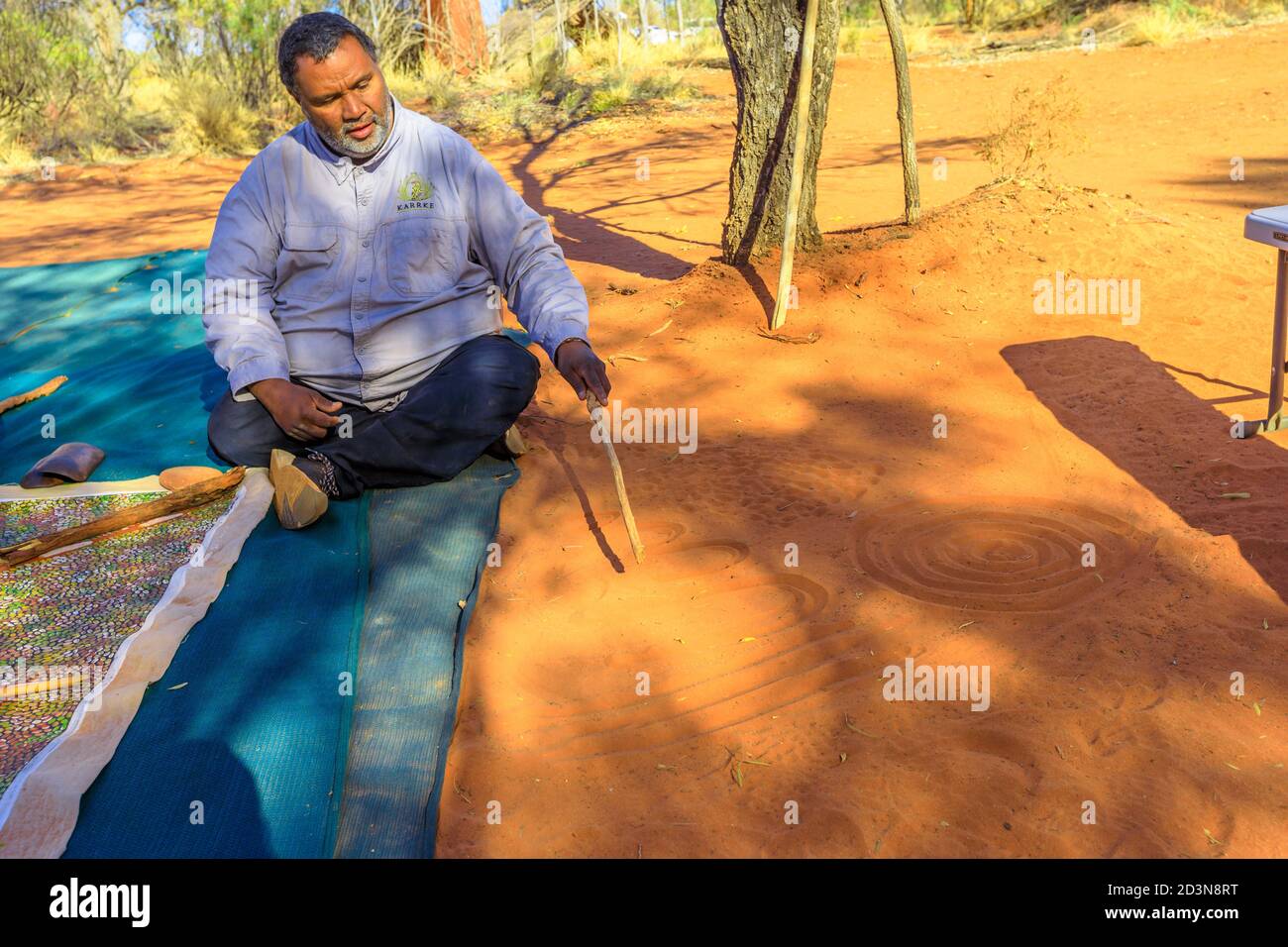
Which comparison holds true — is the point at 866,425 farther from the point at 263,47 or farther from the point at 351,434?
the point at 263,47

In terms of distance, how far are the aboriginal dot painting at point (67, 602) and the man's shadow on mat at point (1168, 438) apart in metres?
2.67

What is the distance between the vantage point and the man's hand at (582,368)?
9.43 ft

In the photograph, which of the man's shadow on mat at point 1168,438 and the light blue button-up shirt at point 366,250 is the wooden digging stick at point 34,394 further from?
the man's shadow on mat at point 1168,438

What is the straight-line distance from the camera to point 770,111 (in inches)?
185

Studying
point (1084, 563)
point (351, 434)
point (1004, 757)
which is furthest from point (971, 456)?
point (351, 434)

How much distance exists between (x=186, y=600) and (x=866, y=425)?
2.14 meters

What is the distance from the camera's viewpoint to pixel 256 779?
6.89ft

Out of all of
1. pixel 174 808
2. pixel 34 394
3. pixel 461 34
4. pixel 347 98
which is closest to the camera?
pixel 174 808

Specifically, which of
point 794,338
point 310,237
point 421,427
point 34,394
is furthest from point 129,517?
point 794,338

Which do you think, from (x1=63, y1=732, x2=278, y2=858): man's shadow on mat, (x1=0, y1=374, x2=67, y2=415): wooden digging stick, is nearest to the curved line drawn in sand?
(x1=63, y1=732, x2=278, y2=858): man's shadow on mat

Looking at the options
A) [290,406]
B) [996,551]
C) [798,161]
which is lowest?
[996,551]

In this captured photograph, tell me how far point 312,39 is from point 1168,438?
2752 millimetres

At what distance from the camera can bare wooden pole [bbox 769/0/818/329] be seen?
14.4ft

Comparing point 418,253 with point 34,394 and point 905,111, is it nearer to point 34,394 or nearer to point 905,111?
point 34,394
